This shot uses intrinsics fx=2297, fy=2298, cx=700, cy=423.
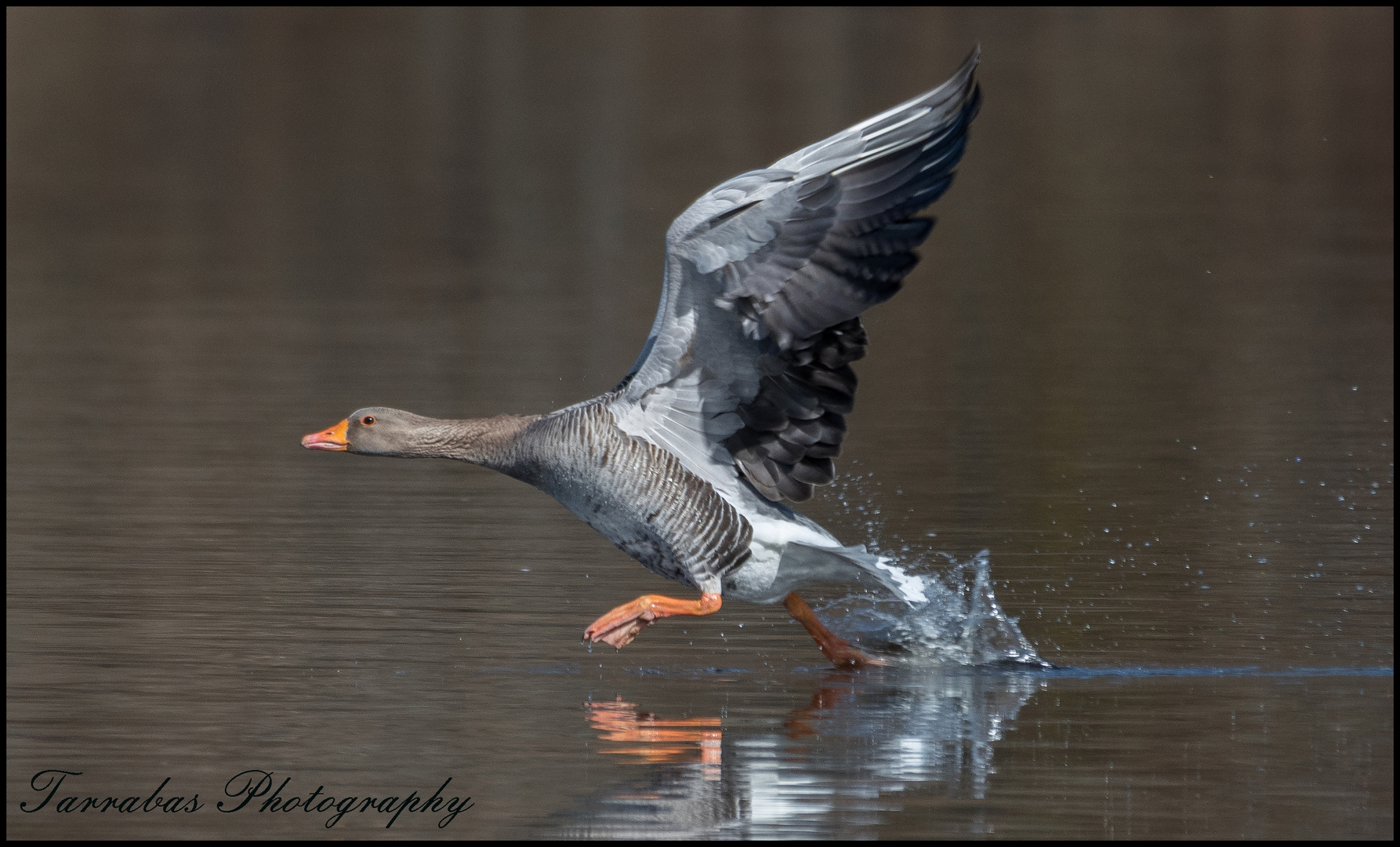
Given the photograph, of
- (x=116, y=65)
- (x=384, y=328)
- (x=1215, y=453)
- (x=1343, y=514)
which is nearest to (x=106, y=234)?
(x=384, y=328)

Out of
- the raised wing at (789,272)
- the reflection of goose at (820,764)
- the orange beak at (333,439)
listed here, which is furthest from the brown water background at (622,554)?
the raised wing at (789,272)

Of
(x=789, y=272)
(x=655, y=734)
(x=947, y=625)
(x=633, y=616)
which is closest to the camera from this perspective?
(x=655, y=734)

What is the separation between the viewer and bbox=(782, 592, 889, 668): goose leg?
10.5 metres

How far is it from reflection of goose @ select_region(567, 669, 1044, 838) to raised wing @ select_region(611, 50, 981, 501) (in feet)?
4.97

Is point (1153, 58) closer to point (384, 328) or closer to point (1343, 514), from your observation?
point (384, 328)

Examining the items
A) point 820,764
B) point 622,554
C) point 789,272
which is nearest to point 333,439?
point 622,554

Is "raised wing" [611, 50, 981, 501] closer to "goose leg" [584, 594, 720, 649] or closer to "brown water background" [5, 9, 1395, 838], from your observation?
"goose leg" [584, 594, 720, 649]

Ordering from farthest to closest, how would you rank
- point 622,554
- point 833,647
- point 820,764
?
point 622,554, point 833,647, point 820,764

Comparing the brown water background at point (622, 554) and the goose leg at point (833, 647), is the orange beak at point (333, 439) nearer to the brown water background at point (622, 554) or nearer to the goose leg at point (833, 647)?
the brown water background at point (622, 554)

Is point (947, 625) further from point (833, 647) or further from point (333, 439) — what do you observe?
point (333, 439)

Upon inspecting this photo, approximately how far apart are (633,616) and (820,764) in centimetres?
187

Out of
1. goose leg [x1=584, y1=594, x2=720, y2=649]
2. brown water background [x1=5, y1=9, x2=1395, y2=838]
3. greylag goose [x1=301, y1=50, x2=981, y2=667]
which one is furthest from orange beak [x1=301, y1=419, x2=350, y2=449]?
goose leg [x1=584, y1=594, x2=720, y2=649]

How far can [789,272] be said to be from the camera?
1004 centimetres

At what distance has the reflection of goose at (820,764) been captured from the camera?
25.8 ft
